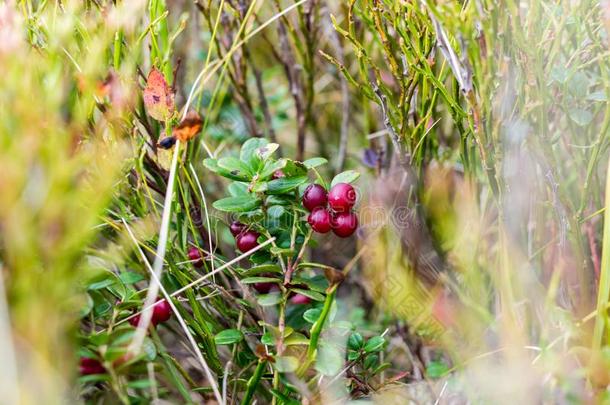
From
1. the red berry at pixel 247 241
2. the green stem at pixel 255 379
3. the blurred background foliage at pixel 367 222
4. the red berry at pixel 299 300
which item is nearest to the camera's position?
the blurred background foliage at pixel 367 222

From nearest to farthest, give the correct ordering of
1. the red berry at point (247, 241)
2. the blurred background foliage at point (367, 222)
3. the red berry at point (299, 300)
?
the blurred background foliage at point (367, 222) → the red berry at point (247, 241) → the red berry at point (299, 300)

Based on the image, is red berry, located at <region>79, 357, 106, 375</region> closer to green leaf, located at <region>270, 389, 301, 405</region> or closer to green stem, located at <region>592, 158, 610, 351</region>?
green leaf, located at <region>270, 389, 301, 405</region>

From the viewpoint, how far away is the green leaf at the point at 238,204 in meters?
0.87

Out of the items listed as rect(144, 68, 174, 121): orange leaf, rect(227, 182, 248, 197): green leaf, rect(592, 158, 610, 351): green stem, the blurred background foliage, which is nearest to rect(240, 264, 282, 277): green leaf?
the blurred background foliage

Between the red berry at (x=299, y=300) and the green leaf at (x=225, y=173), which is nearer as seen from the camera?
the green leaf at (x=225, y=173)

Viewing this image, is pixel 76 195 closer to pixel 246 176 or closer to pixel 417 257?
pixel 246 176

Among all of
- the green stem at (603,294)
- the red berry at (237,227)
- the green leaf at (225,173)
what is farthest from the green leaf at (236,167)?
the green stem at (603,294)

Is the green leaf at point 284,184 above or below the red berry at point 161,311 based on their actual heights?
above

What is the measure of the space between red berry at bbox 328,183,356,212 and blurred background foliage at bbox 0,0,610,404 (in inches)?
4.4

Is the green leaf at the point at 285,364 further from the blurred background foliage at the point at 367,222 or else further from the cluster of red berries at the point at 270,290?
the cluster of red berries at the point at 270,290

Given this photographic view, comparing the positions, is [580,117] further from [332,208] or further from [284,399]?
[284,399]

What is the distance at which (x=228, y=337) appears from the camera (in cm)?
88

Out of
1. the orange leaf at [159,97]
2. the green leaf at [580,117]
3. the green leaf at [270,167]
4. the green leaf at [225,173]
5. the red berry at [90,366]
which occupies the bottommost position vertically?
the green leaf at [580,117]

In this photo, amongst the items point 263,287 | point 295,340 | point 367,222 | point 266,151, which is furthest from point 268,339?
point 367,222
